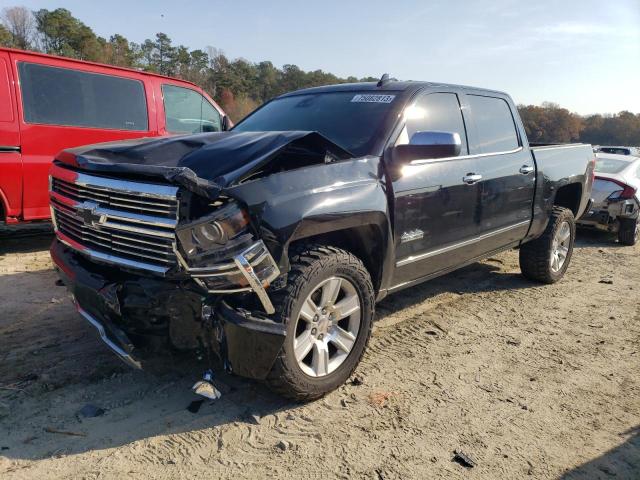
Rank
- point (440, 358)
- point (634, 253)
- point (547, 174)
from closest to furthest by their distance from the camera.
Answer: point (440, 358)
point (547, 174)
point (634, 253)

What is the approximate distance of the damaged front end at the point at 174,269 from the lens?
242 cm

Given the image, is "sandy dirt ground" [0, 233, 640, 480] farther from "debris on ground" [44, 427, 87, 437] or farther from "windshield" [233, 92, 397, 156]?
"windshield" [233, 92, 397, 156]

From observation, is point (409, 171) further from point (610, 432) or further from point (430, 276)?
point (610, 432)

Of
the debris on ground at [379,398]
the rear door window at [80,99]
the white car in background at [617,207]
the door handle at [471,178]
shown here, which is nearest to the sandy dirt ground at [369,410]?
the debris on ground at [379,398]

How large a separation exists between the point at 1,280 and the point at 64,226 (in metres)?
2.11

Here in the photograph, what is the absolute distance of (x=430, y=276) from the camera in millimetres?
3961

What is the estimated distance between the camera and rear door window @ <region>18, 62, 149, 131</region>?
555 centimetres

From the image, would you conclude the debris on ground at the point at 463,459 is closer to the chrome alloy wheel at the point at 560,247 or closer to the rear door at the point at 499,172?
the rear door at the point at 499,172

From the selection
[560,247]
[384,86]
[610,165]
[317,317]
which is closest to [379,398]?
[317,317]

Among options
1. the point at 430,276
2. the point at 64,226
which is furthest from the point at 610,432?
the point at 64,226

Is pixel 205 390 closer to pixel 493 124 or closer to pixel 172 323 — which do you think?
pixel 172 323

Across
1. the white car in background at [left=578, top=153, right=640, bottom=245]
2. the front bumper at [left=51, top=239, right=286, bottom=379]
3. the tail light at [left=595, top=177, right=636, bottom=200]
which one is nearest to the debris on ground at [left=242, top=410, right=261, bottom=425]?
the front bumper at [left=51, top=239, right=286, bottom=379]

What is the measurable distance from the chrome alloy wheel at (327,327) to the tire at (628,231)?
276 inches

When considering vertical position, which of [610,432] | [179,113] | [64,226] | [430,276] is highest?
[179,113]
